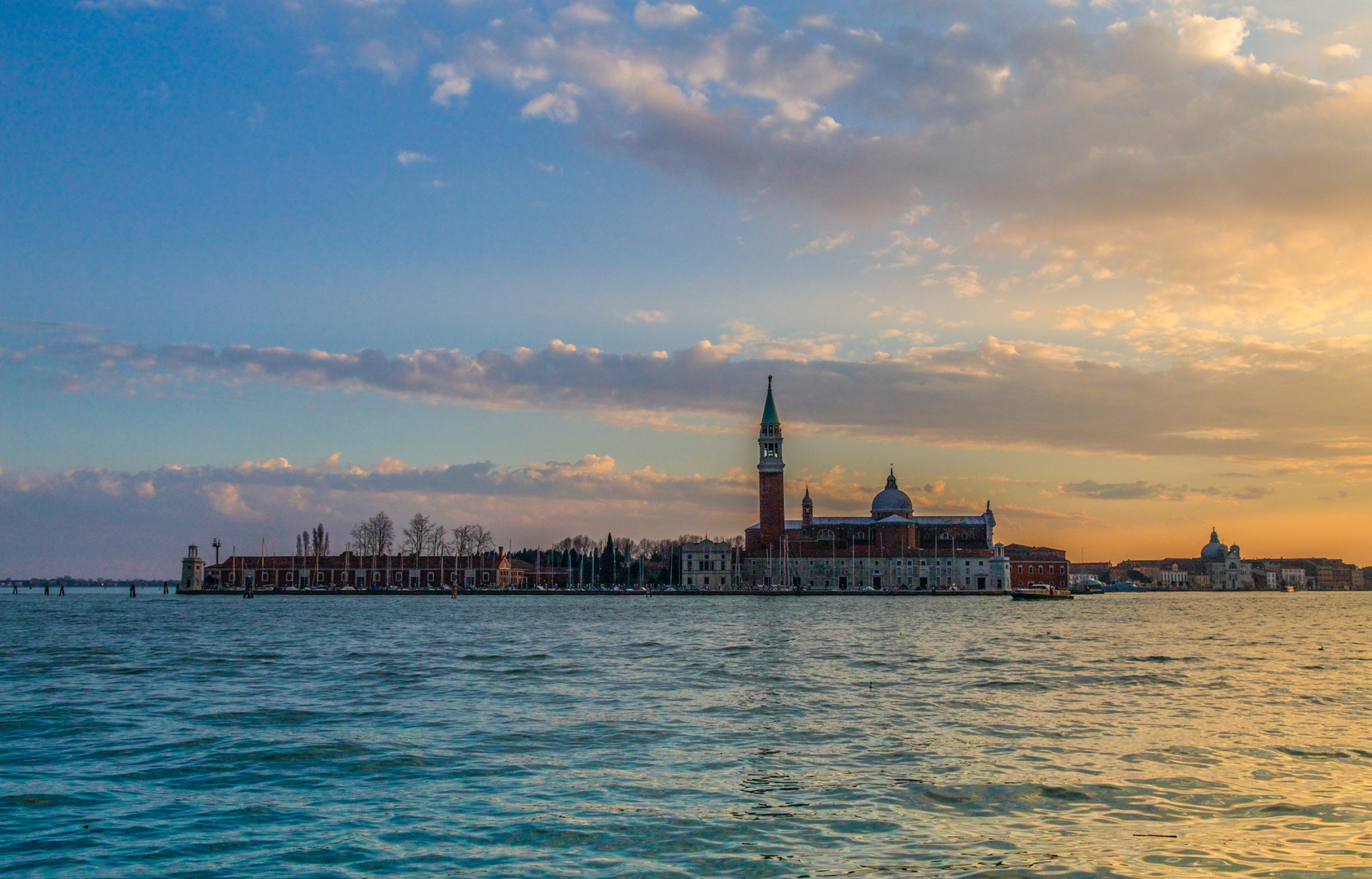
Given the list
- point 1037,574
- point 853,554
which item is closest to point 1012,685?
point 853,554

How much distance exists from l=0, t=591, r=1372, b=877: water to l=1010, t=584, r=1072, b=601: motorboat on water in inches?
3381

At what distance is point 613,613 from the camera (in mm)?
68812

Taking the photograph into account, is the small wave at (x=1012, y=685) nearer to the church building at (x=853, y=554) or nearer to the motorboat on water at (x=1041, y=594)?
the motorboat on water at (x=1041, y=594)

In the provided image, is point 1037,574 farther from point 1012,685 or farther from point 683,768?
point 683,768

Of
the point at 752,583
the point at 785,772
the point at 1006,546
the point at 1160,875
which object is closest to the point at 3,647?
the point at 785,772

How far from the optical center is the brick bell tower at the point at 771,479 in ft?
411

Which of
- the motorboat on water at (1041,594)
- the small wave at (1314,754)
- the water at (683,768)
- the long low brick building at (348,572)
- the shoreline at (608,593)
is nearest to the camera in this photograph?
the water at (683,768)

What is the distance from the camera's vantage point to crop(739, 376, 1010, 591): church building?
415 ft

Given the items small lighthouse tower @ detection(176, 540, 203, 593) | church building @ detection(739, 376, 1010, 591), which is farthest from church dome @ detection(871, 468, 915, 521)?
small lighthouse tower @ detection(176, 540, 203, 593)

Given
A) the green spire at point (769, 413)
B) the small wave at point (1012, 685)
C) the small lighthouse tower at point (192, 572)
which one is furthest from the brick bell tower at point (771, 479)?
→ the small wave at point (1012, 685)

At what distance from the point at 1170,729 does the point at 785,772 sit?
6.94 meters

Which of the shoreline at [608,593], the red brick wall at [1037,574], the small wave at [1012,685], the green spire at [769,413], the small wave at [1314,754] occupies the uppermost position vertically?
the green spire at [769,413]

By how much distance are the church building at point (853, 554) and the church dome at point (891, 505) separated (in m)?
4.19

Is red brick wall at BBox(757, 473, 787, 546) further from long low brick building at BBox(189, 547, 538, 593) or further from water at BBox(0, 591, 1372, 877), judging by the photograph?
water at BBox(0, 591, 1372, 877)
